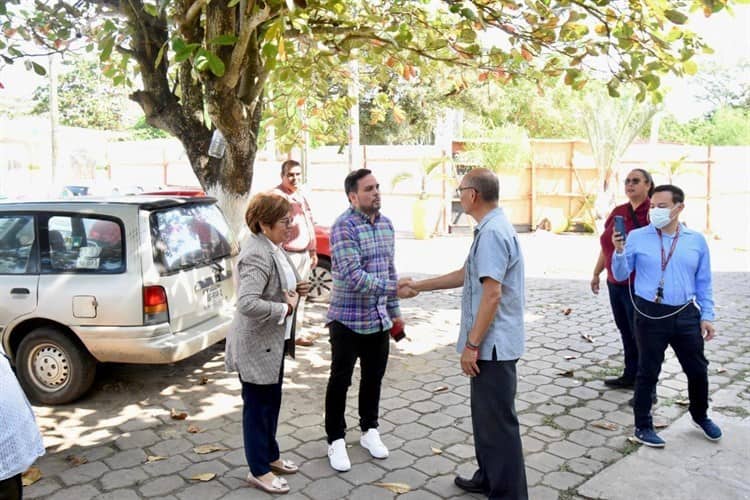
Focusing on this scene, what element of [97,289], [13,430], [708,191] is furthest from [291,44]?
[708,191]

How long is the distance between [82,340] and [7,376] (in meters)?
3.23

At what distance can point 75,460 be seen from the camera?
459 cm

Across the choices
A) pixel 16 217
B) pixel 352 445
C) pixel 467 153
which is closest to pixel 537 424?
pixel 352 445

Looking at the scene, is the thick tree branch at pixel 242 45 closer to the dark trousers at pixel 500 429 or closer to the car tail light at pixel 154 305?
the car tail light at pixel 154 305

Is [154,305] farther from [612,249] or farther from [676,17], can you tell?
[676,17]

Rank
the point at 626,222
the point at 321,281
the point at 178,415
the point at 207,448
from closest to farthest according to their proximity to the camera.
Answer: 1. the point at 207,448
2. the point at 178,415
3. the point at 626,222
4. the point at 321,281

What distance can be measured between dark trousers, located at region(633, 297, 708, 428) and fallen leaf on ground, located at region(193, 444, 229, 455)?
298cm

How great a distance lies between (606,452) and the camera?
15.3ft

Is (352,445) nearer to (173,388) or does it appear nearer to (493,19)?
(173,388)

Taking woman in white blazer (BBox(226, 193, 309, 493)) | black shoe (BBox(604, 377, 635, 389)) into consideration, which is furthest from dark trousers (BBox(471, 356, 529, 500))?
black shoe (BBox(604, 377, 635, 389))

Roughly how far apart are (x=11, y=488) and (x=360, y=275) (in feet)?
7.25

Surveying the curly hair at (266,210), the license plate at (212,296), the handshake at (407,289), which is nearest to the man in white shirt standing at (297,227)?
the license plate at (212,296)

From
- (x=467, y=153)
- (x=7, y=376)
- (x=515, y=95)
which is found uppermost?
(x=515, y=95)

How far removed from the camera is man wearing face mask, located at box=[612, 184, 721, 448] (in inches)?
181
